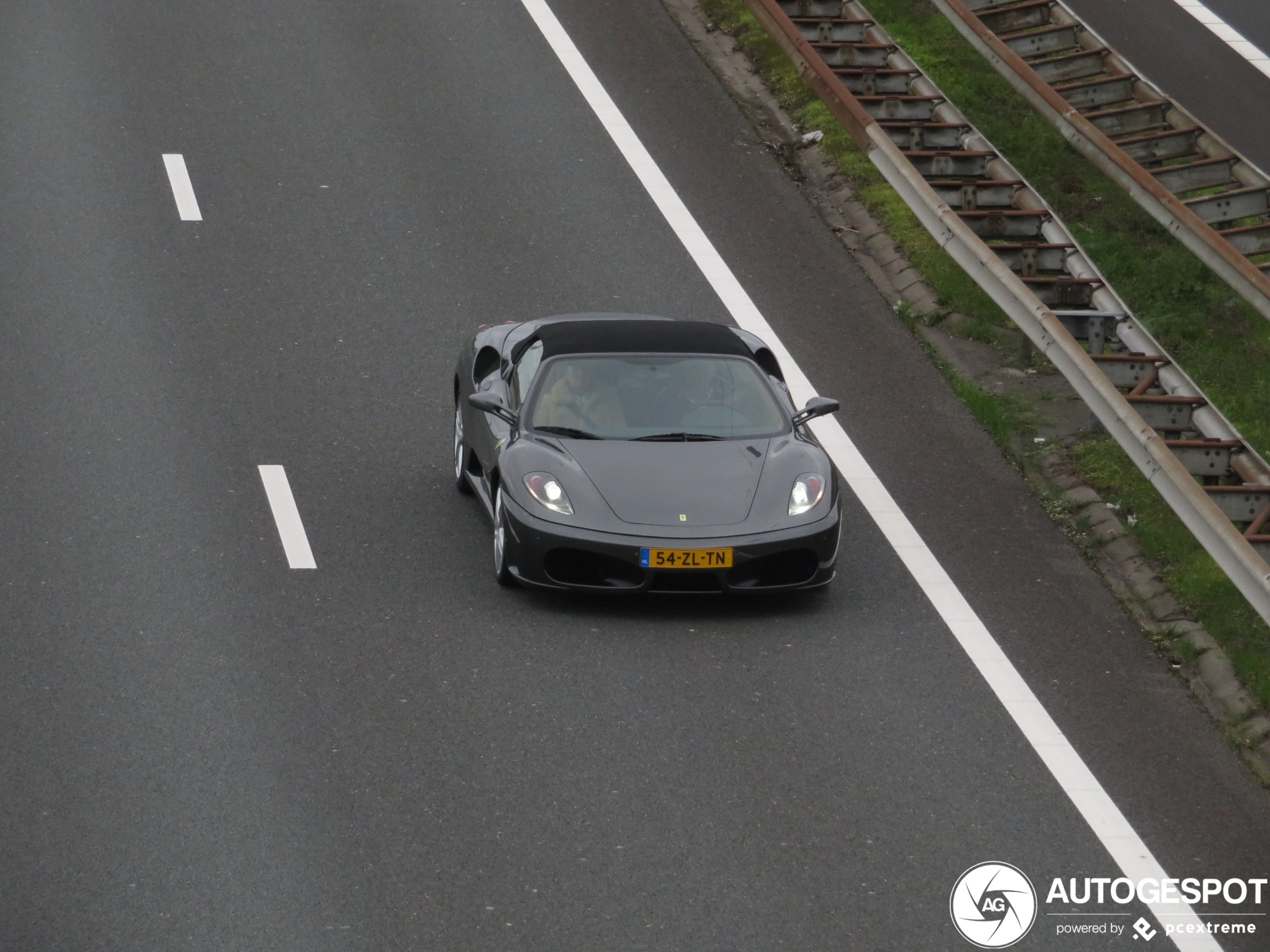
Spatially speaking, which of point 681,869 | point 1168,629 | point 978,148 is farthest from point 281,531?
point 978,148

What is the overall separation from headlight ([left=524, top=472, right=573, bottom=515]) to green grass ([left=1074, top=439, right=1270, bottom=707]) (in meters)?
3.67

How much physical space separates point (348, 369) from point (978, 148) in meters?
5.98

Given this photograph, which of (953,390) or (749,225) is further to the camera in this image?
(749,225)

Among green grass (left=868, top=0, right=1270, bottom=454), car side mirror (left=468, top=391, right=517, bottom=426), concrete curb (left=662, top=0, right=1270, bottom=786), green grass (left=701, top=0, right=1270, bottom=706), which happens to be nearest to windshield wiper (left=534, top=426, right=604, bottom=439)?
car side mirror (left=468, top=391, right=517, bottom=426)

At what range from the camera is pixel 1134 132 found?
16.1m

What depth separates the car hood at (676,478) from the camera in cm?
989

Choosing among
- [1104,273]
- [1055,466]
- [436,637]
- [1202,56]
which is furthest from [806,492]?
[1202,56]

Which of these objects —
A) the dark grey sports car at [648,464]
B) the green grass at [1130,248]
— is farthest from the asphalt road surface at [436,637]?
the green grass at [1130,248]

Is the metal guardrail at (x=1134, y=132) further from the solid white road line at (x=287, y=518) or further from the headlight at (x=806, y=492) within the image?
the solid white road line at (x=287, y=518)

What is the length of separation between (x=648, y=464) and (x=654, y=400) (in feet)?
2.12

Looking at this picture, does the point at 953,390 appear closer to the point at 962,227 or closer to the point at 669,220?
the point at 962,227

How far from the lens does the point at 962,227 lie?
44.4 ft

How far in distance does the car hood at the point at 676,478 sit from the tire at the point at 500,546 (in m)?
0.52

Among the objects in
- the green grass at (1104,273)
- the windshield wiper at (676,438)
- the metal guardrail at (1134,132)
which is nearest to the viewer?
the windshield wiper at (676,438)
